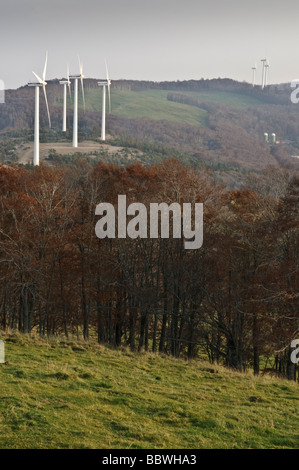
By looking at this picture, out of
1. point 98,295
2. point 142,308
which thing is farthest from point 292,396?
point 98,295

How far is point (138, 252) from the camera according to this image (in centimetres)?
4209

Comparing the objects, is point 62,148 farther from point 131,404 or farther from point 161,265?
point 131,404

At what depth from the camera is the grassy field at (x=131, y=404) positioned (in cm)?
1294

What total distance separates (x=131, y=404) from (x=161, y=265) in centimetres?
2494

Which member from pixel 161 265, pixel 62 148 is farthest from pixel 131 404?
pixel 62 148

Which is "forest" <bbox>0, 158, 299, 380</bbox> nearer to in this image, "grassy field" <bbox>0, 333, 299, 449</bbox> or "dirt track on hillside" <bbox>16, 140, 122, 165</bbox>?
"grassy field" <bbox>0, 333, 299, 449</bbox>

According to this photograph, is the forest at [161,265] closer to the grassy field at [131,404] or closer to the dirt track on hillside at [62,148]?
the grassy field at [131,404]

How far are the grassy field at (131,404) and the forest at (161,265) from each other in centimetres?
1126

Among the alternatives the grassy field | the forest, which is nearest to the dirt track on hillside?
the forest

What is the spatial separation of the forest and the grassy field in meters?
11.3

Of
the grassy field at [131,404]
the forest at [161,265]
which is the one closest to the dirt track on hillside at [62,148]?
the forest at [161,265]

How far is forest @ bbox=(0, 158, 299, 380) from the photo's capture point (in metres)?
35.6

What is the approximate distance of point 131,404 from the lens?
53.7ft

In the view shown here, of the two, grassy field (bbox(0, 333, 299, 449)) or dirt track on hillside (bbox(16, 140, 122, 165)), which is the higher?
dirt track on hillside (bbox(16, 140, 122, 165))
